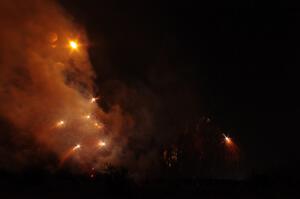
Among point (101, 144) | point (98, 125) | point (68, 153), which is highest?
point (98, 125)

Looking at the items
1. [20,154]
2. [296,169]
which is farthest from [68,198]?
[296,169]

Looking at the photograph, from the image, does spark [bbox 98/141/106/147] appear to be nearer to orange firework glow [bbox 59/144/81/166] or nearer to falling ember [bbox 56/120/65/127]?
orange firework glow [bbox 59/144/81/166]

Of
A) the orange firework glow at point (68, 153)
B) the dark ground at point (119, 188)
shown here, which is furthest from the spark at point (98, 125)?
the dark ground at point (119, 188)

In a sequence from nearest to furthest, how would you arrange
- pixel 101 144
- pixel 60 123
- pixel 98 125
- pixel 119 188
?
pixel 119 188 → pixel 60 123 → pixel 101 144 → pixel 98 125

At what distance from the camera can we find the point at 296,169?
2359 centimetres

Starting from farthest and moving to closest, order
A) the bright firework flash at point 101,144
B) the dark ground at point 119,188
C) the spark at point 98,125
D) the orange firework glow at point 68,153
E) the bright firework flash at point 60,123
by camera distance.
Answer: the spark at point 98,125 < the bright firework flash at point 101,144 < the bright firework flash at point 60,123 < the orange firework glow at point 68,153 < the dark ground at point 119,188

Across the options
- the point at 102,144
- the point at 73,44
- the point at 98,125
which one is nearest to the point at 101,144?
the point at 102,144

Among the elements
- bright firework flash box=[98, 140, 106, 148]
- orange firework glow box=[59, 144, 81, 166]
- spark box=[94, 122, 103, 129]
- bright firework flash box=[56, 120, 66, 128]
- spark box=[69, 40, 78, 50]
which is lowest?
orange firework glow box=[59, 144, 81, 166]

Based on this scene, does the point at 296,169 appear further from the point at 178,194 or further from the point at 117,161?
the point at 117,161

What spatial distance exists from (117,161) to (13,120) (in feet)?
22.6

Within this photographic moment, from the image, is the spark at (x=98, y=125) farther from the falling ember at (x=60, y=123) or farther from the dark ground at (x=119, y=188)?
the dark ground at (x=119, y=188)

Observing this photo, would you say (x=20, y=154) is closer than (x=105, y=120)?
Yes

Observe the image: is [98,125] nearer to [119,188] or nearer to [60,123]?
[60,123]

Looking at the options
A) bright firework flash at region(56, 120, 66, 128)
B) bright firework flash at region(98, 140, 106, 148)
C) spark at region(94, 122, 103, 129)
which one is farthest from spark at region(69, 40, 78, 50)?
bright firework flash at region(98, 140, 106, 148)
